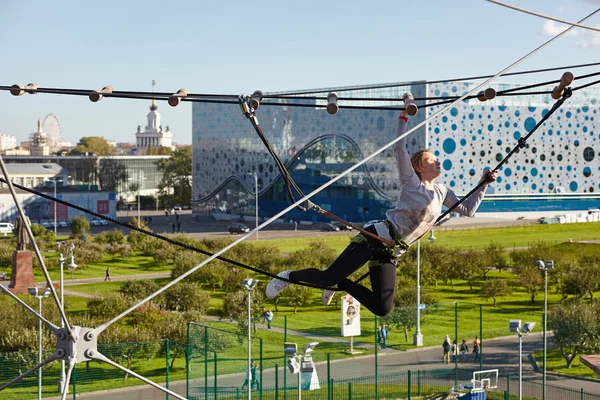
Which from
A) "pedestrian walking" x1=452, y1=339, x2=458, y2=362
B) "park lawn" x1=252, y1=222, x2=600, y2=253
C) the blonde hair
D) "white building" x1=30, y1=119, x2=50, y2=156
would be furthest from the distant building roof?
the blonde hair

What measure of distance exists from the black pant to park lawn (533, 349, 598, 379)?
1994 cm

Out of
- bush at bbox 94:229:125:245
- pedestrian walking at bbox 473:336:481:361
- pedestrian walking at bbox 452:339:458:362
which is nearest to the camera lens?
pedestrian walking at bbox 452:339:458:362

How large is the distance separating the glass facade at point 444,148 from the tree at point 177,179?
66.0 feet

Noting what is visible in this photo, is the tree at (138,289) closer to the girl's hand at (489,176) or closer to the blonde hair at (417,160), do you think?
the girl's hand at (489,176)

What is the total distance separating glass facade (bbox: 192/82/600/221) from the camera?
71.8 metres

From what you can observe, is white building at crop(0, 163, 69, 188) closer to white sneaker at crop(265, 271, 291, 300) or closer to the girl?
white sneaker at crop(265, 271, 291, 300)

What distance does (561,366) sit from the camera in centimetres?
2650

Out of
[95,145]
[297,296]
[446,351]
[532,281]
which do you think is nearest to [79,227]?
[297,296]

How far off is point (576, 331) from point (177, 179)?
8422 cm

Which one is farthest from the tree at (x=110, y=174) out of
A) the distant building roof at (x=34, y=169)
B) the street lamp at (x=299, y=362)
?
the street lamp at (x=299, y=362)

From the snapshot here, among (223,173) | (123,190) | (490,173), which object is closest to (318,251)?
(490,173)

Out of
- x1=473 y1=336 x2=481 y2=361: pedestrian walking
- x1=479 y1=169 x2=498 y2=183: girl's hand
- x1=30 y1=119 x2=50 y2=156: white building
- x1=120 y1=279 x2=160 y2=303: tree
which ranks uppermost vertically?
x1=30 y1=119 x2=50 y2=156: white building

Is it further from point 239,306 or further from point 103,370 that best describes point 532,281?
point 103,370

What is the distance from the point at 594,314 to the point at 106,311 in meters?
15.7
